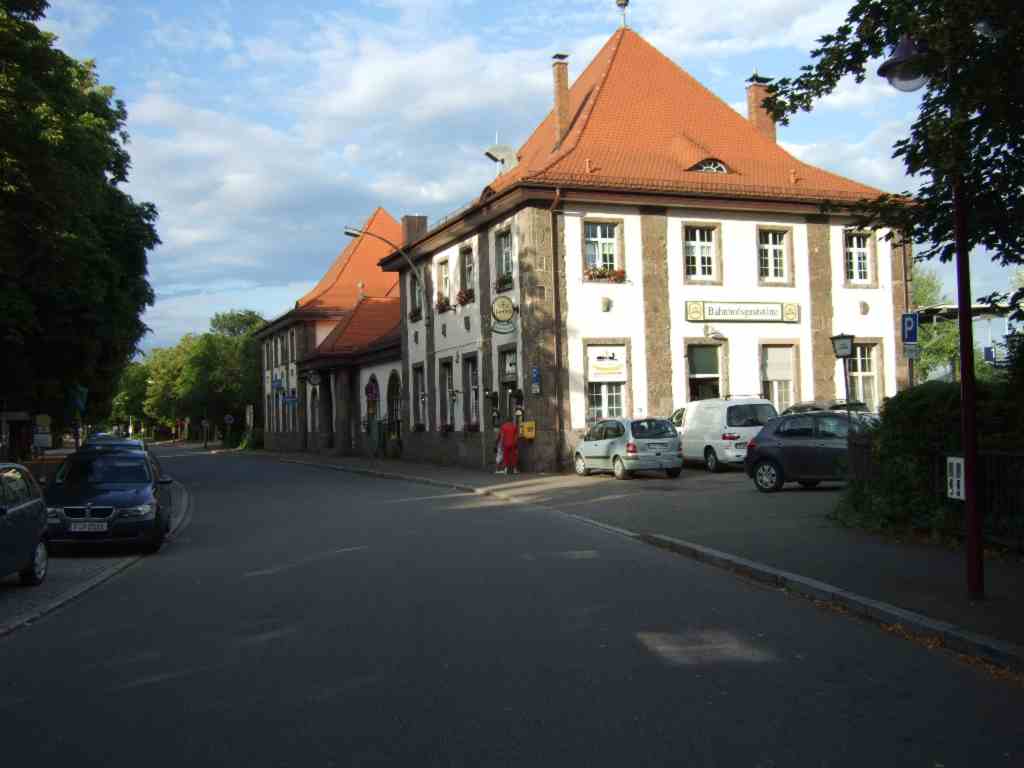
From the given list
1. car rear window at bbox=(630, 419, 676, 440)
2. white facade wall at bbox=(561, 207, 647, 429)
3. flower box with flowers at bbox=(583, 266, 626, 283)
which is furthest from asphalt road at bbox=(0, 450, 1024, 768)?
flower box with flowers at bbox=(583, 266, 626, 283)

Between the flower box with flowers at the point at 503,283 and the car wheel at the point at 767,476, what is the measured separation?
42.7 feet

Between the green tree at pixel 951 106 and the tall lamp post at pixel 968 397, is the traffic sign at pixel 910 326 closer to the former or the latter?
the green tree at pixel 951 106

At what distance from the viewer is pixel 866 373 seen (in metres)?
34.7

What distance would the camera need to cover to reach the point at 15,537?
1057 cm

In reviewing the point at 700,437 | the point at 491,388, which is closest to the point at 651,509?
the point at 700,437

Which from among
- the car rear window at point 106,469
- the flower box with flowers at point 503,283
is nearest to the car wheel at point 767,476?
the car rear window at point 106,469

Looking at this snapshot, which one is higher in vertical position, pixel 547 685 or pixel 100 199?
pixel 100 199

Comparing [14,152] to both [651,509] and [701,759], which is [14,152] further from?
[701,759]

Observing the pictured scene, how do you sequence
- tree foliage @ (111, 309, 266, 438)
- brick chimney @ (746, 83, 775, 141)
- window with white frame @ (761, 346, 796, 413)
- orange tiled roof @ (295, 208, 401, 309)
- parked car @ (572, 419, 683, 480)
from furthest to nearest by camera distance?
tree foliage @ (111, 309, 266, 438) → orange tiled roof @ (295, 208, 401, 309) → brick chimney @ (746, 83, 775, 141) → window with white frame @ (761, 346, 796, 413) → parked car @ (572, 419, 683, 480)

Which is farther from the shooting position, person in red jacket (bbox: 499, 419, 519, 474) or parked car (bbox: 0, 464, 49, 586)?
person in red jacket (bbox: 499, 419, 519, 474)

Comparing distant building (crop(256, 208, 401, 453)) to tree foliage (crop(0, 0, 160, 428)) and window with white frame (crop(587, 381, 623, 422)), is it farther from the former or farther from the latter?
window with white frame (crop(587, 381, 623, 422))

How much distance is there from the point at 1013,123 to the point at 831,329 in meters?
26.3

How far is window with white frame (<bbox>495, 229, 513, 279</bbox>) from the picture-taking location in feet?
106

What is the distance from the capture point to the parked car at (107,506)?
14.0 m
